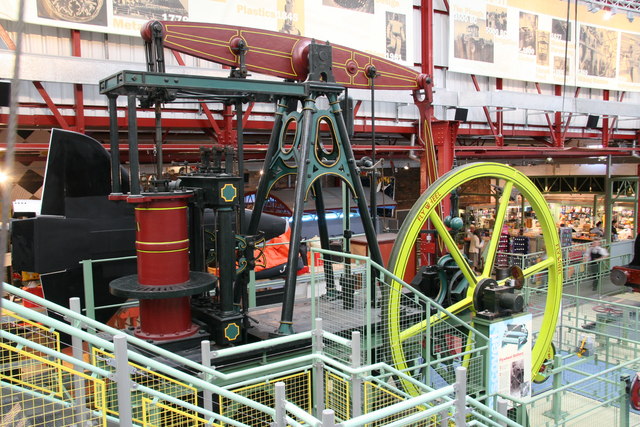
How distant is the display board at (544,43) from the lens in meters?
14.5

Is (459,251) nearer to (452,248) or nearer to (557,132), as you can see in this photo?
(452,248)

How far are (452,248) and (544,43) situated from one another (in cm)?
1250

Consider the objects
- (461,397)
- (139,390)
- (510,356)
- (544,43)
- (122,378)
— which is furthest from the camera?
(544,43)

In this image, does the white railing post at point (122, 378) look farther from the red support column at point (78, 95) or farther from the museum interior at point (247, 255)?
the red support column at point (78, 95)

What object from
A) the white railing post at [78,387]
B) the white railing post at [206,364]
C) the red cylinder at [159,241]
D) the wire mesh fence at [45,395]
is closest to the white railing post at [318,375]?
the white railing post at [206,364]

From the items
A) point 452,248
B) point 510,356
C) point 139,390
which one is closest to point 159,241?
point 139,390

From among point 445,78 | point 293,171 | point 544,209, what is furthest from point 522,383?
point 445,78

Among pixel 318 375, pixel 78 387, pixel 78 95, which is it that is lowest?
pixel 318 375

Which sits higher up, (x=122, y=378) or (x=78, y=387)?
(x=122, y=378)

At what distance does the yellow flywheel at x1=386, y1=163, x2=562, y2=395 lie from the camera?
5730 mm

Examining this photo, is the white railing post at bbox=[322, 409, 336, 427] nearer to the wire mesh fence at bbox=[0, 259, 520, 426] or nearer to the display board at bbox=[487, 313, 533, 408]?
the wire mesh fence at bbox=[0, 259, 520, 426]

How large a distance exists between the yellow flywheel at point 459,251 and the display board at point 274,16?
21.6ft

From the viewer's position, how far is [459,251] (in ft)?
20.9

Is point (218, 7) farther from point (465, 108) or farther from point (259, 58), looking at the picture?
point (465, 108)
